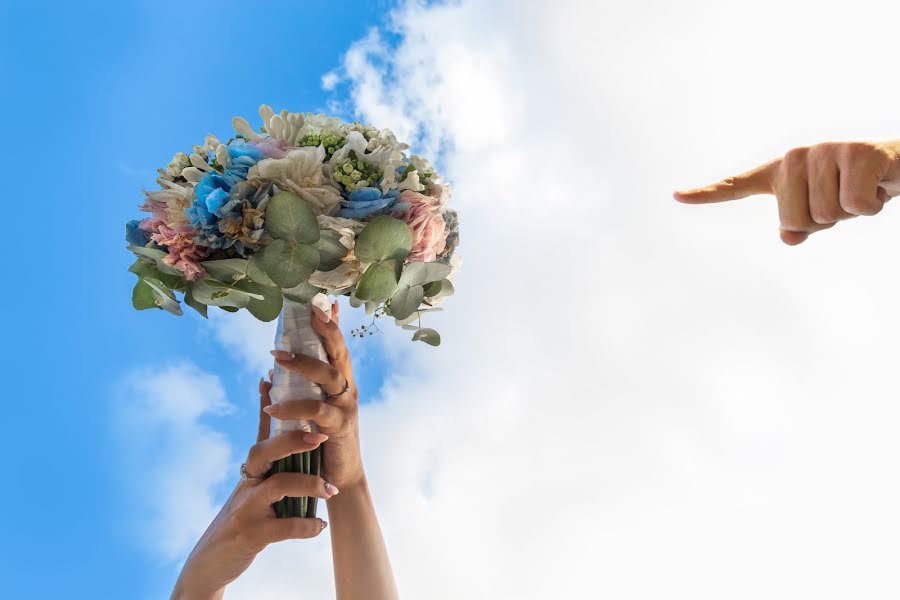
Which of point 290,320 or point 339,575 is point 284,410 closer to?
point 290,320

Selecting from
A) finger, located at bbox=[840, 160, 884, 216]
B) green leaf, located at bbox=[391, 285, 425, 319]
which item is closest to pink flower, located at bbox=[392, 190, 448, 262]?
green leaf, located at bbox=[391, 285, 425, 319]

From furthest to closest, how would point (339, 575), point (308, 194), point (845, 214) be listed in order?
1. point (339, 575)
2. point (308, 194)
3. point (845, 214)

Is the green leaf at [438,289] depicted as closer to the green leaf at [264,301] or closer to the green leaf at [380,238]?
the green leaf at [380,238]

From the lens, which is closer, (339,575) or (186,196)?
(186,196)

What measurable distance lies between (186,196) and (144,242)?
0.32 metres

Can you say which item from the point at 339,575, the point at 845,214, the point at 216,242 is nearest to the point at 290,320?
the point at 216,242

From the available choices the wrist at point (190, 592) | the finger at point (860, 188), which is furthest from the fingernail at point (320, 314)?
the finger at point (860, 188)

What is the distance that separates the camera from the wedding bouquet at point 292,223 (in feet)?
7.73

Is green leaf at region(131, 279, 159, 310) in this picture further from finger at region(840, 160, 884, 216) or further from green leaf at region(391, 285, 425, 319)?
finger at region(840, 160, 884, 216)

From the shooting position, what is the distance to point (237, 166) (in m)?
2.41

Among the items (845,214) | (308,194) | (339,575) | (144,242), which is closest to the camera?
(845,214)

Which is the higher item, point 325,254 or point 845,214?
point 325,254

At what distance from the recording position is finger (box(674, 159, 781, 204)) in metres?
1.77

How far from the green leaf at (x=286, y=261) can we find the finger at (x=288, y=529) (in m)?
0.99
